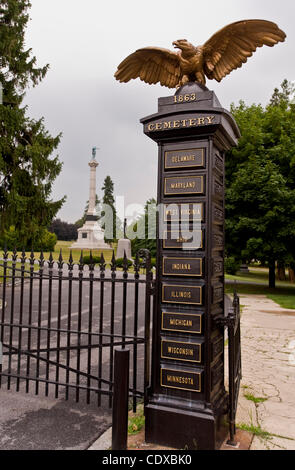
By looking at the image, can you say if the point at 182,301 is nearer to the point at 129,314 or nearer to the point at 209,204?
the point at 209,204

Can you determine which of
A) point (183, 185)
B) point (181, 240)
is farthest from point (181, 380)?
point (183, 185)

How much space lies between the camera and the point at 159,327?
360cm

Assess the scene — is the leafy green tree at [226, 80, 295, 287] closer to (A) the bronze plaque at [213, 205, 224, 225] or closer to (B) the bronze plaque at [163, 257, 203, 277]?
(A) the bronze plaque at [213, 205, 224, 225]

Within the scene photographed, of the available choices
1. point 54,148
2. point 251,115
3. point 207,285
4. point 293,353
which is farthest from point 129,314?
point 251,115

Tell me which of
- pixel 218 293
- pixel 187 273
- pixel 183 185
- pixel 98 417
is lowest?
pixel 98 417

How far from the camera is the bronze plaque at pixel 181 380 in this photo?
336cm

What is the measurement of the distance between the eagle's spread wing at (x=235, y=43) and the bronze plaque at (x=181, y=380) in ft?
10.3

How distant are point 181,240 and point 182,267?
28cm

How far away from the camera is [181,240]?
3.55 metres

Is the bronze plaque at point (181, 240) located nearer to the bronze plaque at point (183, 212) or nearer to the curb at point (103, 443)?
the bronze plaque at point (183, 212)

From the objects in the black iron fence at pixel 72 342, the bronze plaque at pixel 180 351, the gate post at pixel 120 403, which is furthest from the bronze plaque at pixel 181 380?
the gate post at pixel 120 403

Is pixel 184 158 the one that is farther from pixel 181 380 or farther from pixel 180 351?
pixel 181 380
